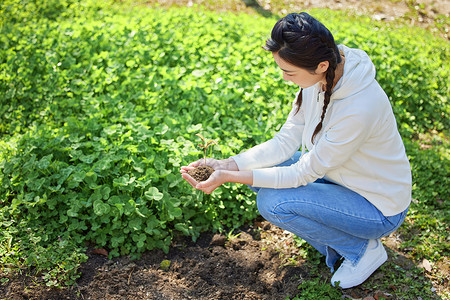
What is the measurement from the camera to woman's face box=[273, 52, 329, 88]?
206 cm

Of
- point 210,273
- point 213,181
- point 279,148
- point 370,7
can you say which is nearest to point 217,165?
point 213,181

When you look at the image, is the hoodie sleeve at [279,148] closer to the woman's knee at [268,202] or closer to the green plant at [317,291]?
the woman's knee at [268,202]

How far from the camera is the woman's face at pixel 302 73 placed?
2062mm

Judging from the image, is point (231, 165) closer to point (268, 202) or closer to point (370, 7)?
point (268, 202)

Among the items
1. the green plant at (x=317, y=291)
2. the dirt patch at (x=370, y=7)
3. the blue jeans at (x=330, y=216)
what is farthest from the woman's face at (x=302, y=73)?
the dirt patch at (x=370, y=7)

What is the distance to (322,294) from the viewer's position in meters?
2.42

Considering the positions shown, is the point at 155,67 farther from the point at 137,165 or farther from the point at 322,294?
the point at 322,294

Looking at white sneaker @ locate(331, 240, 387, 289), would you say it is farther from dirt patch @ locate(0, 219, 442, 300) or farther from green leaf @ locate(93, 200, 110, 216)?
green leaf @ locate(93, 200, 110, 216)

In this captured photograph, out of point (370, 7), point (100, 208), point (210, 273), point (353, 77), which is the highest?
point (353, 77)

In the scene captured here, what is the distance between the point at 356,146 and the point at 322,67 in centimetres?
42

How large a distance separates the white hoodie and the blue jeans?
0.06 meters

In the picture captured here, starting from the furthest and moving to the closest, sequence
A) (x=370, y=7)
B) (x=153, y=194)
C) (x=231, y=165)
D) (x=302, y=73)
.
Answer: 1. (x=370, y=7)
2. (x=153, y=194)
3. (x=231, y=165)
4. (x=302, y=73)

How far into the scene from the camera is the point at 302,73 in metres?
2.09

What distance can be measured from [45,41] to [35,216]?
2.30 metres
